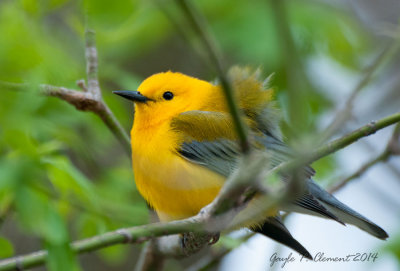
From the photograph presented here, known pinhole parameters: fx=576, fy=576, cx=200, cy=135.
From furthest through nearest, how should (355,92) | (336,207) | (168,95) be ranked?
(168,95) < (336,207) < (355,92)

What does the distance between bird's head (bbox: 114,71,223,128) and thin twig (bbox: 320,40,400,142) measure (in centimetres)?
160

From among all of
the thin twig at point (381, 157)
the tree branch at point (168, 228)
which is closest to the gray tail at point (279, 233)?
the thin twig at point (381, 157)

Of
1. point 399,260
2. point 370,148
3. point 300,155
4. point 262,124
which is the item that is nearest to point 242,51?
point 262,124

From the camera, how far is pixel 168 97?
4.31 meters

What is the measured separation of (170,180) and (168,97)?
91 centimetres

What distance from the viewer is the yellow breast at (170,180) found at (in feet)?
11.6

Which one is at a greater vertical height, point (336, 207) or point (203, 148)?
point (203, 148)

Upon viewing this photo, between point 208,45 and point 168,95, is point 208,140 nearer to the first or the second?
point 168,95

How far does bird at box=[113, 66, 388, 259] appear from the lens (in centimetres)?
357

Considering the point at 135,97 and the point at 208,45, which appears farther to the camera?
the point at 135,97

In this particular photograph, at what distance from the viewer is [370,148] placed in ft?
13.3

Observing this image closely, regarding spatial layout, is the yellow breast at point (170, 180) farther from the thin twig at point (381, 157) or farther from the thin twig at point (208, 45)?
the thin twig at point (208, 45)

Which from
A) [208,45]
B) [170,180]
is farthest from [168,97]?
[208,45]

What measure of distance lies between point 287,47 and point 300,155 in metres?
0.37
